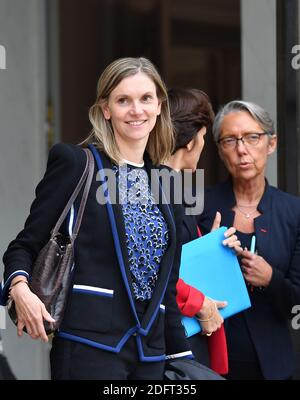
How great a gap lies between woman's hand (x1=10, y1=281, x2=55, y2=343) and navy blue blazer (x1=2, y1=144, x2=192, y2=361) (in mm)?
64

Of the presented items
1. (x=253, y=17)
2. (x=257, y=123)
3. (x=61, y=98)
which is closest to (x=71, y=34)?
(x=61, y=98)

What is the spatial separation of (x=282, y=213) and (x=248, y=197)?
0.18m

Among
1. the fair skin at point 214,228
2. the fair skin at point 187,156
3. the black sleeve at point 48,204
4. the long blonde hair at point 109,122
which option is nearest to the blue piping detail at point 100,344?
the black sleeve at point 48,204

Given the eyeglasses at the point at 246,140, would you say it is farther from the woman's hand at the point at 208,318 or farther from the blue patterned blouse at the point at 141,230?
the blue patterned blouse at the point at 141,230

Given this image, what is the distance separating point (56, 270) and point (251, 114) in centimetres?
158

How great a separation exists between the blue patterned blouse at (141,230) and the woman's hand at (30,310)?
1.04ft

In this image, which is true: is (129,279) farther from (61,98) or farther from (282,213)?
(61,98)

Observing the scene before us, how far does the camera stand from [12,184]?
5445mm

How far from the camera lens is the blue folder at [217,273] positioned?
372 cm

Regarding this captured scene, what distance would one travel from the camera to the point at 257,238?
13.2 ft

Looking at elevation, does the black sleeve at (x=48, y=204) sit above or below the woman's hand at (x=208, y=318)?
above

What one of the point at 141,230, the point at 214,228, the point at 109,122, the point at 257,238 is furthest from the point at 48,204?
the point at 257,238

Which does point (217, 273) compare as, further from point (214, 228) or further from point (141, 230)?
point (141, 230)
